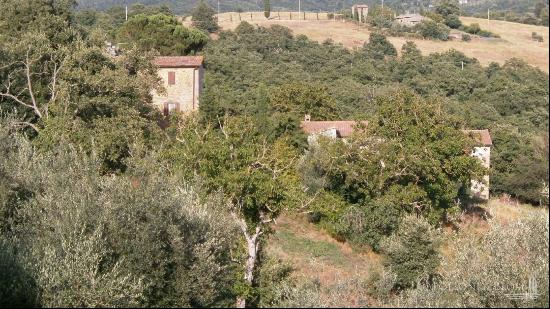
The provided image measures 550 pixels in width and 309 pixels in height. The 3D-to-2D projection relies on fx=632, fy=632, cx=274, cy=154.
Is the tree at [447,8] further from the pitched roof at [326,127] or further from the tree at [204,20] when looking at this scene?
the pitched roof at [326,127]

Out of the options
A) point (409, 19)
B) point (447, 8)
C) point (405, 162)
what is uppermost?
point (447, 8)

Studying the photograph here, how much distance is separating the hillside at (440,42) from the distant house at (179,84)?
159 feet

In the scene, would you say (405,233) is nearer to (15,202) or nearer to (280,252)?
(280,252)

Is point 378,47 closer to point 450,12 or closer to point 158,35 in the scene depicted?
point 450,12

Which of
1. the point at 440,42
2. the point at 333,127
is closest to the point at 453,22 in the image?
the point at 440,42

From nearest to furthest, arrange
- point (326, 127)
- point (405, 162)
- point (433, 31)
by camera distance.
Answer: point (405, 162) → point (326, 127) → point (433, 31)

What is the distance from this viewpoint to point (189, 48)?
5300cm

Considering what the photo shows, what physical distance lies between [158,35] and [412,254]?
112ft

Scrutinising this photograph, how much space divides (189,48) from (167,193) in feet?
128

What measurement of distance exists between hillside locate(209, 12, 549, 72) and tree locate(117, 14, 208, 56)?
40643mm

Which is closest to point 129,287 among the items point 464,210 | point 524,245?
point 524,245

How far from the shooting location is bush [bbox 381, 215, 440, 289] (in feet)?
66.9

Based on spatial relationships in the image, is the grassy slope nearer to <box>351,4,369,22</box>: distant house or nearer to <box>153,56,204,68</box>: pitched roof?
<box>153,56,204,68</box>: pitched roof

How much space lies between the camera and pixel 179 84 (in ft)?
133
